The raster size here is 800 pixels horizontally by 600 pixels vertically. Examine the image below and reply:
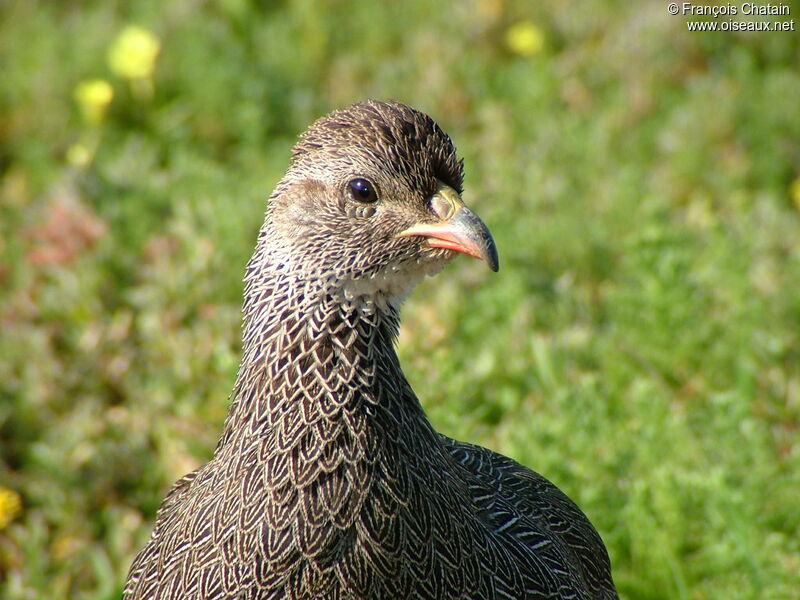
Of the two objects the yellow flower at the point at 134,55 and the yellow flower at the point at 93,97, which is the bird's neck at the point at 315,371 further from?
the yellow flower at the point at 134,55

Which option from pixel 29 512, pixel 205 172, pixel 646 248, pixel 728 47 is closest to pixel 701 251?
pixel 646 248

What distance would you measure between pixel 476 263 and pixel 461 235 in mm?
2637

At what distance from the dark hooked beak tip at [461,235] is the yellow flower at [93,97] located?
3.85 metres

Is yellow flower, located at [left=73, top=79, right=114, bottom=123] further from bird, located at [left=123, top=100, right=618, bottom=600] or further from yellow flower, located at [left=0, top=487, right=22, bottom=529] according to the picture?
bird, located at [left=123, top=100, right=618, bottom=600]

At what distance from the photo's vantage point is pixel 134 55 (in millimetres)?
6086

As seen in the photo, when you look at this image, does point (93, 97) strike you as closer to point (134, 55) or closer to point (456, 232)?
point (134, 55)

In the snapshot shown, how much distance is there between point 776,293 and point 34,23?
4856 millimetres

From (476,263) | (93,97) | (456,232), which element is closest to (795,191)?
(476,263)

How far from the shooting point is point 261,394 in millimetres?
2549

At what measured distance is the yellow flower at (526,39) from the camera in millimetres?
6562

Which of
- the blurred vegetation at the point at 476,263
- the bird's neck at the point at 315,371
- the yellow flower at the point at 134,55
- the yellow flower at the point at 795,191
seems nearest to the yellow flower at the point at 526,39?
the blurred vegetation at the point at 476,263

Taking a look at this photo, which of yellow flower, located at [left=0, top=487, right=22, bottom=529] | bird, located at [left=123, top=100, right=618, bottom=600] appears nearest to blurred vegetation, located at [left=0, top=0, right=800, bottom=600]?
yellow flower, located at [left=0, top=487, right=22, bottom=529]

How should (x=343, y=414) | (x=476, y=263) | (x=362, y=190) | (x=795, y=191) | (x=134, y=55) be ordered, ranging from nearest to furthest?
(x=343, y=414)
(x=362, y=190)
(x=476, y=263)
(x=795, y=191)
(x=134, y=55)

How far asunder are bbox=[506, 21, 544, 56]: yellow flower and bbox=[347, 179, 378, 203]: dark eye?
426 cm
